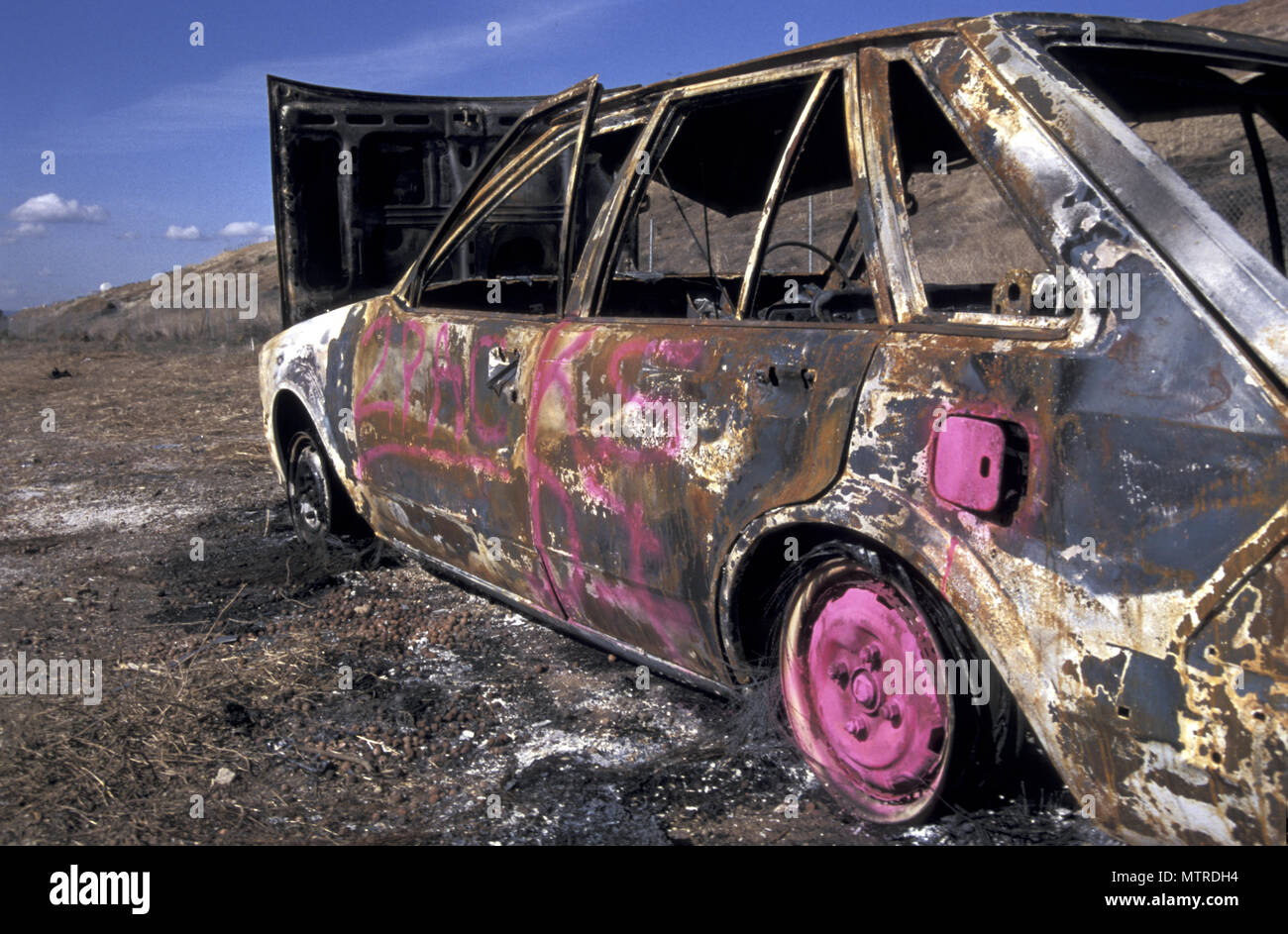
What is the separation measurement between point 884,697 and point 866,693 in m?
0.04

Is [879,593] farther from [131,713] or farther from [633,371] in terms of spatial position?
[131,713]

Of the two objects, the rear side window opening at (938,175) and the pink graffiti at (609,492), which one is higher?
the rear side window opening at (938,175)

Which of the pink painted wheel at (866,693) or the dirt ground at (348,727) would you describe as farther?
the dirt ground at (348,727)

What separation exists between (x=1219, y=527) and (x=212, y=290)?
5088 millimetres

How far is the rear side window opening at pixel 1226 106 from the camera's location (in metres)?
2.37

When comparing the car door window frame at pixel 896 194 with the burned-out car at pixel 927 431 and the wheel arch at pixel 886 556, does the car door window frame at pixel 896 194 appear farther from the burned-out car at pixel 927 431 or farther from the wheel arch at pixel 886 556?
the wheel arch at pixel 886 556

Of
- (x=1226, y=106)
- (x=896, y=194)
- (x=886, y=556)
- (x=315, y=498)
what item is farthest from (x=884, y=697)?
(x=315, y=498)

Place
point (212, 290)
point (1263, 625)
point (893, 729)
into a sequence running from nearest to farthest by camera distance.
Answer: point (1263, 625) → point (893, 729) → point (212, 290)

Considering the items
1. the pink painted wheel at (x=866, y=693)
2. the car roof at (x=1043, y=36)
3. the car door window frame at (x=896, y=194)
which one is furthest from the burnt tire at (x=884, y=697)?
the car roof at (x=1043, y=36)

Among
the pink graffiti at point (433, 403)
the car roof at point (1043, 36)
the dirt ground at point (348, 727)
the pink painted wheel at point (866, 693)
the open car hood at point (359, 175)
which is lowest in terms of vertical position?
the dirt ground at point (348, 727)

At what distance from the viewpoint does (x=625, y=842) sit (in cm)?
241

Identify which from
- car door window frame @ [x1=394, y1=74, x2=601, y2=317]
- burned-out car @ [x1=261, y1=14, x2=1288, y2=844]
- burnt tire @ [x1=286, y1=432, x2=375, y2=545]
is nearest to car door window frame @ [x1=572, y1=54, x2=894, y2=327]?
burned-out car @ [x1=261, y1=14, x2=1288, y2=844]
